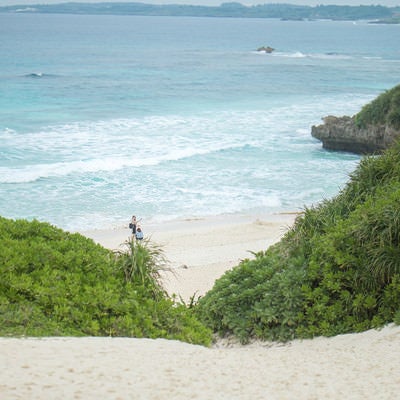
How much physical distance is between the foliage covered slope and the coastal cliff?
25566 millimetres

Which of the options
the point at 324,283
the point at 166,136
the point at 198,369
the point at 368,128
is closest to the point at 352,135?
the point at 368,128

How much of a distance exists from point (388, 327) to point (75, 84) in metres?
58.2

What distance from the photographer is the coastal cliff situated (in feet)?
123

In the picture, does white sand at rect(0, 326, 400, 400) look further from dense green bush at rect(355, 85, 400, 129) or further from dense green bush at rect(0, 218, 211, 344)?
dense green bush at rect(355, 85, 400, 129)

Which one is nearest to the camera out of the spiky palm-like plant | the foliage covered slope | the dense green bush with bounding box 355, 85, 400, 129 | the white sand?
the white sand

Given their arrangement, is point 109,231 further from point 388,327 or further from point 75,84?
point 75,84

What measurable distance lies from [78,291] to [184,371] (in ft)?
8.30

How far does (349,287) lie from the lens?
Result: 11211mm

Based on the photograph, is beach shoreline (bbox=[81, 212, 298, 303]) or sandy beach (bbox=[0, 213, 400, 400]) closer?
sandy beach (bbox=[0, 213, 400, 400])

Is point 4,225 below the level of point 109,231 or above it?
above

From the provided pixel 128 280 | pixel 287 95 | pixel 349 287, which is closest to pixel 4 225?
pixel 128 280

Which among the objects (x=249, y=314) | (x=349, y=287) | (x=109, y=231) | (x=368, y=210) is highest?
(x=368, y=210)

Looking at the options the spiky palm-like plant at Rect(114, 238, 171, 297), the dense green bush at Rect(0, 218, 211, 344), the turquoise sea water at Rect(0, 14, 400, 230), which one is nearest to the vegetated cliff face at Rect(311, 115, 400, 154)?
the turquoise sea water at Rect(0, 14, 400, 230)

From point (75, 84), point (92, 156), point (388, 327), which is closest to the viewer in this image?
point (388, 327)
